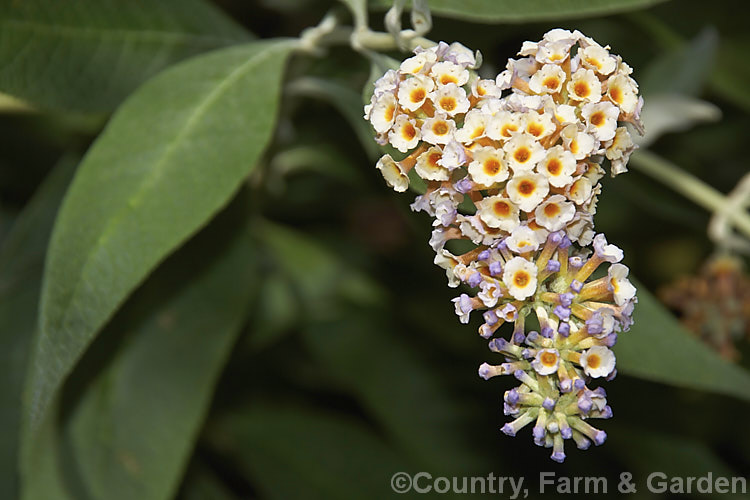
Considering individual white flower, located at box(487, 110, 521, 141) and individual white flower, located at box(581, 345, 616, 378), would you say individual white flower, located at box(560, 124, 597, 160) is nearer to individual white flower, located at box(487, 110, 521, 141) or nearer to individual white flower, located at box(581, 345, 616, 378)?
individual white flower, located at box(487, 110, 521, 141)

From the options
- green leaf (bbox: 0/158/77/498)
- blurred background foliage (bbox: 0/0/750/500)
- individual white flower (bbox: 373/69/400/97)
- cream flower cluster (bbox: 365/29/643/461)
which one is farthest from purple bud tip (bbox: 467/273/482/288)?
green leaf (bbox: 0/158/77/498)

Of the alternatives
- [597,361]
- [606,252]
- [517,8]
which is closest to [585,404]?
[597,361]

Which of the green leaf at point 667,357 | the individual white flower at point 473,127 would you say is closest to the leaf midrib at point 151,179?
the individual white flower at point 473,127

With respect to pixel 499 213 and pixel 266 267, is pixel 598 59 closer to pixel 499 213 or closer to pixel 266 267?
pixel 499 213

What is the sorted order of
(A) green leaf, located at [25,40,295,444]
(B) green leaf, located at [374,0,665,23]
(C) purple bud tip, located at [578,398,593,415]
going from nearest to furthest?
(C) purple bud tip, located at [578,398,593,415], (A) green leaf, located at [25,40,295,444], (B) green leaf, located at [374,0,665,23]

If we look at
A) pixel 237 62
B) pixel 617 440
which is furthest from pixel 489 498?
pixel 237 62

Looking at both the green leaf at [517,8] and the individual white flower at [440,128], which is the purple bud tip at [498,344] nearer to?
the individual white flower at [440,128]

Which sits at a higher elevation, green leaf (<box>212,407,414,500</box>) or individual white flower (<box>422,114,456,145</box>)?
individual white flower (<box>422,114,456,145</box>)
